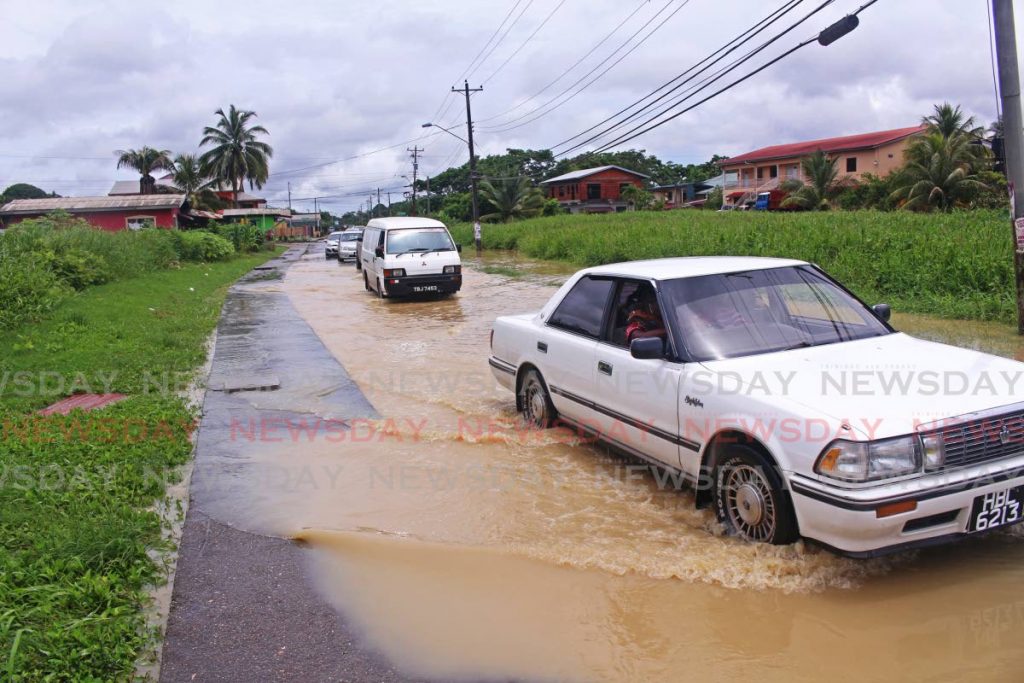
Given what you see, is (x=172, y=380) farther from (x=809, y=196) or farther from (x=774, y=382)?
(x=809, y=196)

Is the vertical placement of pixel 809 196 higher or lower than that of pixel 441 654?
higher

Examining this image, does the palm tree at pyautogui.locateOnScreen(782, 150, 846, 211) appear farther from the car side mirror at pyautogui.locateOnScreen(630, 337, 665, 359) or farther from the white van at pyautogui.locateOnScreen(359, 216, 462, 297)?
the car side mirror at pyautogui.locateOnScreen(630, 337, 665, 359)

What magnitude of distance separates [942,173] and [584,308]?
130 feet

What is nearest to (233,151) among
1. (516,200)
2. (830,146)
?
(516,200)

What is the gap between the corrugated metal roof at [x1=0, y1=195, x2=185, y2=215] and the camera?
46406 millimetres

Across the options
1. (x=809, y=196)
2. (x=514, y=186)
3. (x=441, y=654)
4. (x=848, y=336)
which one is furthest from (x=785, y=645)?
(x=514, y=186)

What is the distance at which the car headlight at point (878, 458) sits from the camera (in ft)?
12.5

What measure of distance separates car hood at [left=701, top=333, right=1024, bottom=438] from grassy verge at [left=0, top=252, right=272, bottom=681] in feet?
10.7

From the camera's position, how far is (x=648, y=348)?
500cm

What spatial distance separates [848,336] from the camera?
530 cm

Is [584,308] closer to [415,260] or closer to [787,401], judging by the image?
[787,401]

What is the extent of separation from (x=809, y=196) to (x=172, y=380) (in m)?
47.1

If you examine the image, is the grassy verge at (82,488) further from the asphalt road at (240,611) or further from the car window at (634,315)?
the car window at (634,315)

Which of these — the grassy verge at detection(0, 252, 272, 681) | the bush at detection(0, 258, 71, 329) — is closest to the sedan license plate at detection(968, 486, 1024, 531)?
the grassy verge at detection(0, 252, 272, 681)
